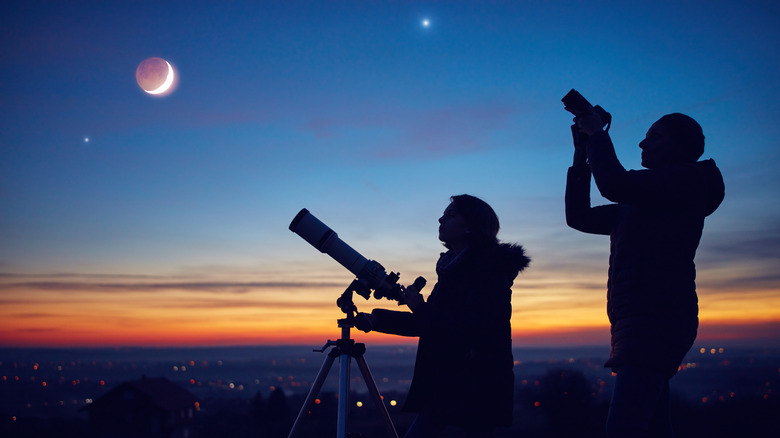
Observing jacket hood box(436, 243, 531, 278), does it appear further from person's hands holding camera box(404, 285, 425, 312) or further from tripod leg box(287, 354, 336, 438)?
tripod leg box(287, 354, 336, 438)

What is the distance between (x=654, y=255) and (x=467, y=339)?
4.65ft

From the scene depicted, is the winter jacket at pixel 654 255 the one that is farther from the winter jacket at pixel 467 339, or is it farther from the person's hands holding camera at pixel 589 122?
A: the winter jacket at pixel 467 339

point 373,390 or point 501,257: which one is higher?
point 501,257

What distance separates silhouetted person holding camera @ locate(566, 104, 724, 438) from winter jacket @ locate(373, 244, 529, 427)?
3.20ft

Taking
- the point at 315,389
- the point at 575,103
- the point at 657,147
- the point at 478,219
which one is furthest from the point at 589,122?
the point at 315,389

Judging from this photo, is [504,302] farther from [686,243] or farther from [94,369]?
[94,369]

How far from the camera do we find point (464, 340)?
3.67 meters

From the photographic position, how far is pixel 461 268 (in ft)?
12.6

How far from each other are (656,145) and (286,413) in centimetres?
836

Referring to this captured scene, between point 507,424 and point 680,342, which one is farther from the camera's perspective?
point 507,424

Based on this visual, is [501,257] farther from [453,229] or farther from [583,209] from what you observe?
[583,209]

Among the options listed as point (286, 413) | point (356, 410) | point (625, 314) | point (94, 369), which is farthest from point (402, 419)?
point (94, 369)

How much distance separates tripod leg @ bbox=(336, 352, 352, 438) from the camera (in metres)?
3.59

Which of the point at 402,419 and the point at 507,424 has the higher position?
the point at 507,424
